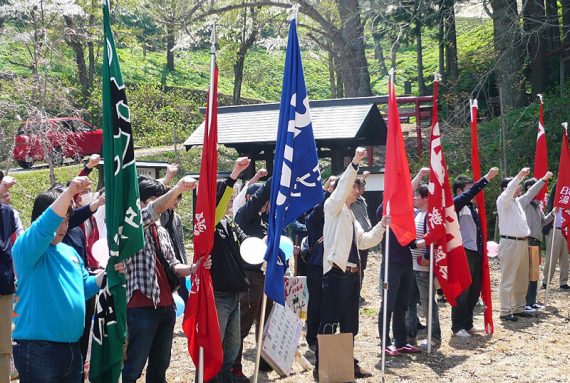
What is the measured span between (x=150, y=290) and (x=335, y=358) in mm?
2595

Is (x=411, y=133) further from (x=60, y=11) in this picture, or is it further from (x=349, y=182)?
→ (x=349, y=182)

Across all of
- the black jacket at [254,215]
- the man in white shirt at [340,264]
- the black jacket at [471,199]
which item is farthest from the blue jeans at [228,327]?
the black jacket at [471,199]

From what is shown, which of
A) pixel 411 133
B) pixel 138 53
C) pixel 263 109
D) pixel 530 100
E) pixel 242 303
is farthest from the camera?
pixel 138 53

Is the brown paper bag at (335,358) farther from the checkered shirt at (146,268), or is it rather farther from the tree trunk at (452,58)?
the tree trunk at (452,58)

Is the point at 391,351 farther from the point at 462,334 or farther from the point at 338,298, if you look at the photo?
the point at 338,298

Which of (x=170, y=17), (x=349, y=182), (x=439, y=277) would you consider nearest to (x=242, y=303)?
(x=349, y=182)

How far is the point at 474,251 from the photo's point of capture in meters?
9.63

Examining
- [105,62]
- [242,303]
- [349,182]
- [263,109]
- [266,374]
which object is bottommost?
[266,374]

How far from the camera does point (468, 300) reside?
31.2 feet

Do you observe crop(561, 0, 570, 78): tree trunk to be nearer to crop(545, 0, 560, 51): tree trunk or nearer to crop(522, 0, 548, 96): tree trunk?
crop(545, 0, 560, 51): tree trunk

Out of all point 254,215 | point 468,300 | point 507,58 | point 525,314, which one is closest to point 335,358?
point 254,215

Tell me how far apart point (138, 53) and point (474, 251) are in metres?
34.5

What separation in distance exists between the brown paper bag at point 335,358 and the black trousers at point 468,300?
269 centimetres

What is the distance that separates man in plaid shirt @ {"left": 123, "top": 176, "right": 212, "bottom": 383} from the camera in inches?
202
